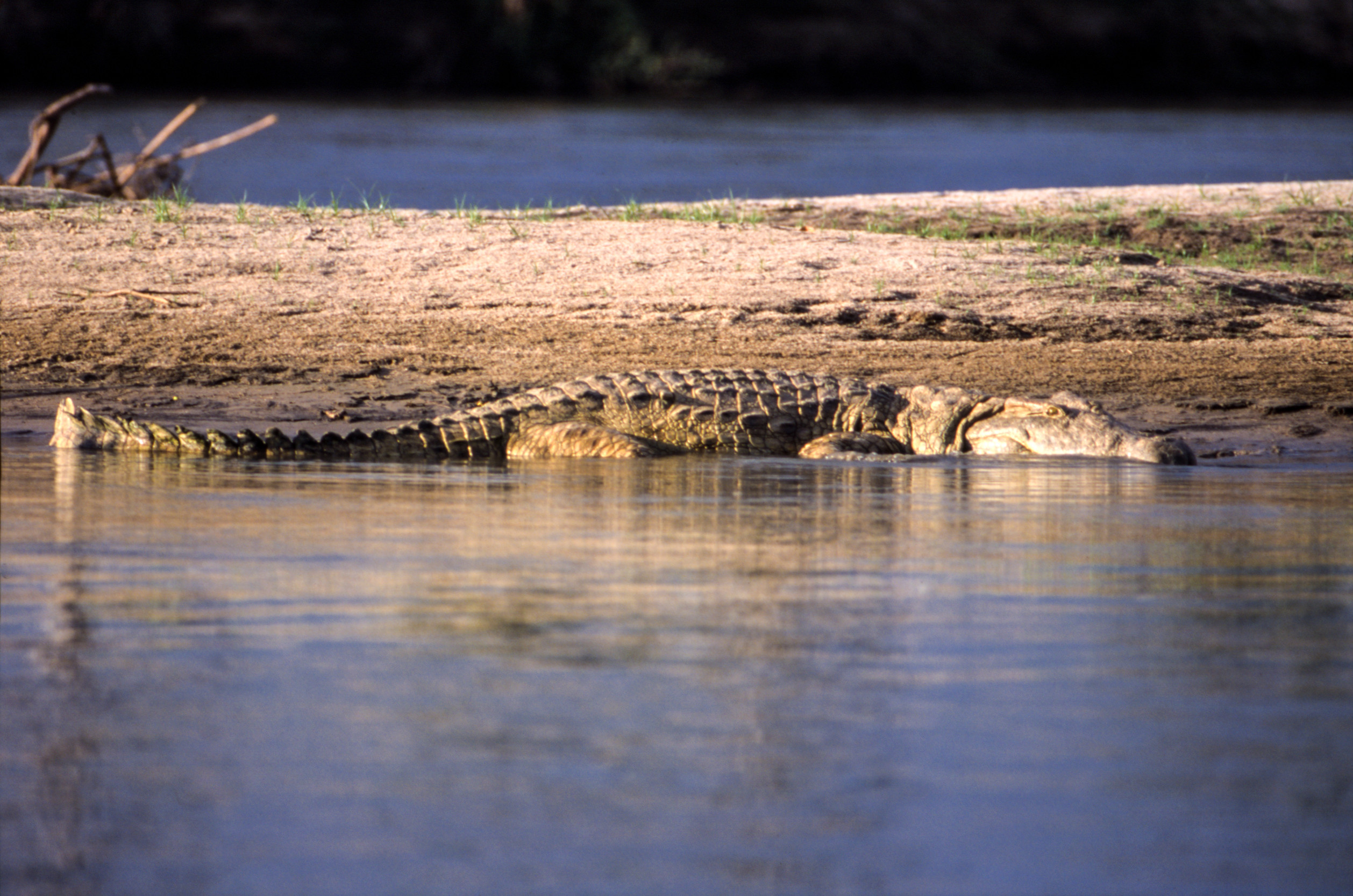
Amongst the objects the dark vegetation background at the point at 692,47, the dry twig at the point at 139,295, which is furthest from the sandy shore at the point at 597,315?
the dark vegetation background at the point at 692,47

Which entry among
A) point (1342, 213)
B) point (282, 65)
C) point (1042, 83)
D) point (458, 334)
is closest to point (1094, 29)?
point (1042, 83)

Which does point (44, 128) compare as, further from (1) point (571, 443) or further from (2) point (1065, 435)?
(2) point (1065, 435)

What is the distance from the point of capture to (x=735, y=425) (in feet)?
26.3

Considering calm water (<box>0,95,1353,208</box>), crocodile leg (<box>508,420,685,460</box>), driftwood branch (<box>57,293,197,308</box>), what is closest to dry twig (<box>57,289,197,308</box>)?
driftwood branch (<box>57,293,197,308</box>)

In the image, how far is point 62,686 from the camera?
335 centimetres

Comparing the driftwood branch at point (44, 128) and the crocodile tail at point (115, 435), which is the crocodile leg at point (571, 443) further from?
the driftwood branch at point (44, 128)

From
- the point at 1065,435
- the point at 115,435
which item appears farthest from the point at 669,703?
the point at 1065,435

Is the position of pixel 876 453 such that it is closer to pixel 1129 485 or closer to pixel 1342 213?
pixel 1129 485

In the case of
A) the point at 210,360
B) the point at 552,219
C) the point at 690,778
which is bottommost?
the point at 690,778

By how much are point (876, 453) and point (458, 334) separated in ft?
8.88

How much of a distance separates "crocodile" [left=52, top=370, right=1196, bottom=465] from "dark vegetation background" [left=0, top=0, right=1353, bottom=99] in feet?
112

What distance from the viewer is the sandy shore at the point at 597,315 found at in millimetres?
8789

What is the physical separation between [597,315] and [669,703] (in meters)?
6.77

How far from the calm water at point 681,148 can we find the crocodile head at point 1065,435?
997 centimetres
